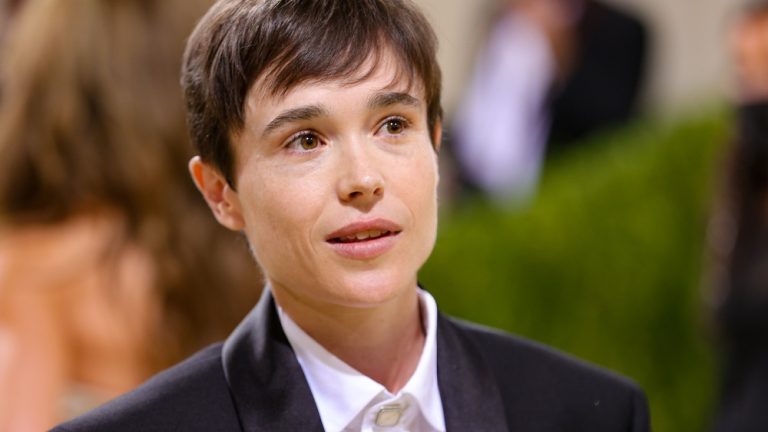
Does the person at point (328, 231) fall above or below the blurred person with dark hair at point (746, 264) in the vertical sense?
above

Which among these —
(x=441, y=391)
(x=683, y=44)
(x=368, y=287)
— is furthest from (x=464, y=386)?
(x=683, y=44)

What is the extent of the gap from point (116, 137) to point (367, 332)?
4.01 ft

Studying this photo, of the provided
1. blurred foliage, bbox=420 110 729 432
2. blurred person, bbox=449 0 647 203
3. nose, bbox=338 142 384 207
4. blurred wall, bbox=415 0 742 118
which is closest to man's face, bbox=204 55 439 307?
nose, bbox=338 142 384 207

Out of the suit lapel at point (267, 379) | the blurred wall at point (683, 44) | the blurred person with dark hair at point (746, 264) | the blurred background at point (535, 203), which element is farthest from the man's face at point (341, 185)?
the blurred wall at point (683, 44)

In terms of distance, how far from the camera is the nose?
1.79m

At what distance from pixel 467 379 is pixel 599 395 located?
211mm

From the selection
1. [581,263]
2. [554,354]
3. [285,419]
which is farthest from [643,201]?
[285,419]

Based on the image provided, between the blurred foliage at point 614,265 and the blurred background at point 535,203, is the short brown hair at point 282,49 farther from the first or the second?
the blurred foliage at point 614,265

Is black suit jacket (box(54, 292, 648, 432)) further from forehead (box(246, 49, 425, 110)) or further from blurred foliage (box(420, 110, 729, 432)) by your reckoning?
blurred foliage (box(420, 110, 729, 432))

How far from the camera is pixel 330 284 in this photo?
72.6 inches

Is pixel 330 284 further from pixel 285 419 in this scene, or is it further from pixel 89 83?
pixel 89 83

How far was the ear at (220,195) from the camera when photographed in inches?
77.0

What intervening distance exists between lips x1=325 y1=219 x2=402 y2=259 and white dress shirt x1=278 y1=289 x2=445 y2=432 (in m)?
0.18

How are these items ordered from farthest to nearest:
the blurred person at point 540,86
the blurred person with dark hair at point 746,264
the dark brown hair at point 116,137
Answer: the blurred person at point 540,86 < the blurred person with dark hair at point 746,264 < the dark brown hair at point 116,137
